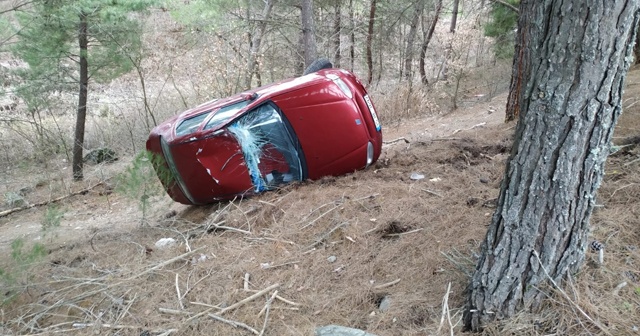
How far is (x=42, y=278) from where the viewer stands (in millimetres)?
4066

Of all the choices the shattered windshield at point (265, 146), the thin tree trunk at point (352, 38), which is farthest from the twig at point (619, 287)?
the thin tree trunk at point (352, 38)

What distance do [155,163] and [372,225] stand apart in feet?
9.40

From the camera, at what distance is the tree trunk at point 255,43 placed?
11414mm

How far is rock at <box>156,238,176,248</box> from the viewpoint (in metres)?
4.52

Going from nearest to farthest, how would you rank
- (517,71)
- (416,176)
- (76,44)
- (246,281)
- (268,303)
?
1. (268,303)
2. (246,281)
3. (416,176)
4. (517,71)
5. (76,44)

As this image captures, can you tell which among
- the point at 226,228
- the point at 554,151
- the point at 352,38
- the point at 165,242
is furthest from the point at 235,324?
the point at 352,38

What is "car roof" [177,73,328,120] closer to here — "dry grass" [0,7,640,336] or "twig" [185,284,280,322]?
"dry grass" [0,7,640,336]

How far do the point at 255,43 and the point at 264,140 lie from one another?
28.1 ft

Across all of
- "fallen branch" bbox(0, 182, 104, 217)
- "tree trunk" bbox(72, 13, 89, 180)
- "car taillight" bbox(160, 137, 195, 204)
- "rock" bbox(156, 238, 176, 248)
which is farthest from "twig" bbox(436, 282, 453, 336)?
"tree trunk" bbox(72, 13, 89, 180)

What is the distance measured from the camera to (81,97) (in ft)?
34.7

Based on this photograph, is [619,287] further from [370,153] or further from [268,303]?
[370,153]

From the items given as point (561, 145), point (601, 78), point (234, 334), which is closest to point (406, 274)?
point (234, 334)

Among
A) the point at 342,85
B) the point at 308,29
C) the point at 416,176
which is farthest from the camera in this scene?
the point at 308,29

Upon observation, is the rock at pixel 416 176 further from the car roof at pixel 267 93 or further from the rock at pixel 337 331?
the rock at pixel 337 331
